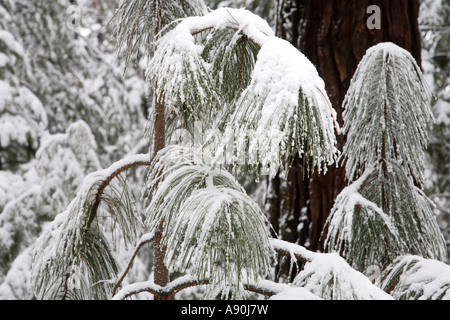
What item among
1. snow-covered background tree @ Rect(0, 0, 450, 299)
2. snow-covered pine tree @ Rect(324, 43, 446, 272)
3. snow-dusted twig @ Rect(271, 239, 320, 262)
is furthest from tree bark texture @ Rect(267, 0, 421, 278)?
snow-dusted twig @ Rect(271, 239, 320, 262)

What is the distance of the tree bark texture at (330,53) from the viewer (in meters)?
2.08

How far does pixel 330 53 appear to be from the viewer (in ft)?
6.93

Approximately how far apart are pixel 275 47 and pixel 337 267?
49 cm

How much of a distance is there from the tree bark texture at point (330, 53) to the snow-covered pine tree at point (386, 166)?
0.41m

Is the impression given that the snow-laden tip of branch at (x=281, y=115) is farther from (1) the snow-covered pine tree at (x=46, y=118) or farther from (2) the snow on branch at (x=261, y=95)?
(1) the snow-covered pine tree at (x=46, y=118)

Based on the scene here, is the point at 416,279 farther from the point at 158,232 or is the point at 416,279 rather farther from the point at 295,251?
the point at 158,232

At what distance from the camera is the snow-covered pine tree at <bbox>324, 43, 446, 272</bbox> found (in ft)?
5.05

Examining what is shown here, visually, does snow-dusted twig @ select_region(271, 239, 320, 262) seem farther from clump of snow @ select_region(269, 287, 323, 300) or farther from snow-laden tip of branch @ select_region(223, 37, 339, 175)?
snow-laden tip of branch @ select_region(223, 37, 339, 175)

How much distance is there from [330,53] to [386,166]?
0.68 m

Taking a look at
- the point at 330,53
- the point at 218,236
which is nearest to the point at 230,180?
the point at 218,236

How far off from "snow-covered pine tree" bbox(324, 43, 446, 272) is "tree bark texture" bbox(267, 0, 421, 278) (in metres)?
0.41

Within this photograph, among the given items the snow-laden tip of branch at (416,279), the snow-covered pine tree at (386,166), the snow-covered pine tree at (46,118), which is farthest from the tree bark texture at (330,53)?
the snow-covered pine tree at (46,118)
